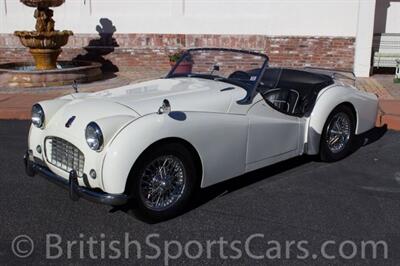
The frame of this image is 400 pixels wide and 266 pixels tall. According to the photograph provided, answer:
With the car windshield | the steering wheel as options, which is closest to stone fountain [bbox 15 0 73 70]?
the car windshield

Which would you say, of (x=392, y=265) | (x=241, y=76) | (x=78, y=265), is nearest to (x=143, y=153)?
(x=78, y=265)

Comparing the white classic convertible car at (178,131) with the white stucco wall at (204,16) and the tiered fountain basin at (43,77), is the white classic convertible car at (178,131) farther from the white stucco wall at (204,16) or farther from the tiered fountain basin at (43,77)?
the white stucco wall at (204,16)

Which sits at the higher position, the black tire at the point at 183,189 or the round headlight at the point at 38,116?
the round headlight at the point at 38,116

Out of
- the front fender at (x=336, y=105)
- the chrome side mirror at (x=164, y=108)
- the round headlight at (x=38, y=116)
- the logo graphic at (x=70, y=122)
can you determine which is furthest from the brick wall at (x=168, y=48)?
the logo graphic at (x=70, y=122)

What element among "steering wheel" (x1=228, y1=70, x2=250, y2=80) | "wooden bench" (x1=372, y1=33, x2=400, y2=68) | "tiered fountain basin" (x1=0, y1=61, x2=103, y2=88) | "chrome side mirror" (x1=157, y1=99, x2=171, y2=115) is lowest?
"tiered fountain basin" (x1=0, y1=61, x2=103, y2=88)

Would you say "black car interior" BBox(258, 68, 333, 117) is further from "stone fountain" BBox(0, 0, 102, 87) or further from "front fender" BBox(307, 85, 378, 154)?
"stone fountain" BBox(0, 0, 102, 87)

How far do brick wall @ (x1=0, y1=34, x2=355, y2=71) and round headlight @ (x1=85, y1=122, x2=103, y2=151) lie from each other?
9.45 meters

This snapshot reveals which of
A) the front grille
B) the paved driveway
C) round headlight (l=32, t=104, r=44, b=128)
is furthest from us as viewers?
round headlight (l=32, t=104, r=44, b=128)

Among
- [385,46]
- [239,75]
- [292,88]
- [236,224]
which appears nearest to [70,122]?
[236,224]

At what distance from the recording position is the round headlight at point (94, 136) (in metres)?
3.75

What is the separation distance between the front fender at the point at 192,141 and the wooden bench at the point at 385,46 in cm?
908

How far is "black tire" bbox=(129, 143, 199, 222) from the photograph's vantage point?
3.83m

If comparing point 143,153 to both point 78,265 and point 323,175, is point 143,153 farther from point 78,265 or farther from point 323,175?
point 323,175

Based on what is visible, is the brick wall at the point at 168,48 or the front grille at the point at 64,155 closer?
the front grille at the point at 64,155
